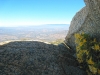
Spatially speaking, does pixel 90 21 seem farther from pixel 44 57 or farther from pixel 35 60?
pixel 35 60

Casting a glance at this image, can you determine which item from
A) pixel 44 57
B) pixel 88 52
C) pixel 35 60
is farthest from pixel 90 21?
pixel 35 60

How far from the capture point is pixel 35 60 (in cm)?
1630

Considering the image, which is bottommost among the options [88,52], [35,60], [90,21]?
[35,60]

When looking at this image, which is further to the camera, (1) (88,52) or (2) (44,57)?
(2) (44,57)

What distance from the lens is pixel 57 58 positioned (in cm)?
1756

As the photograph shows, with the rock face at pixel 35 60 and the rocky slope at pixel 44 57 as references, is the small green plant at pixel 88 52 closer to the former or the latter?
the rocky slope at pixel 44 57

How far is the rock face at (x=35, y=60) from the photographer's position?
1484 cm

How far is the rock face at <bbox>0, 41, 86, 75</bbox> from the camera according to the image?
14.8 metres

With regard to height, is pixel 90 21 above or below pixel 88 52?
above

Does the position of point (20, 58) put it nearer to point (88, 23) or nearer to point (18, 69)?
point (18, 69)

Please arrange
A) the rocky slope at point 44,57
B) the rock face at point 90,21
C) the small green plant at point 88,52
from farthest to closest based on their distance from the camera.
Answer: the rock face at point 90,21 → the rocky slope at point 44,57 → the small green plant at point 88,52

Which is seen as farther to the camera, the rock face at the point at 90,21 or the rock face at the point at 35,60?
the rock face at the point at 90,21

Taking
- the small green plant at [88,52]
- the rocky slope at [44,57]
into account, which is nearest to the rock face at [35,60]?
the rocky slope at [44,57]

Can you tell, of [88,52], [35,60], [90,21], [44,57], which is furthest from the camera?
[90,21]
